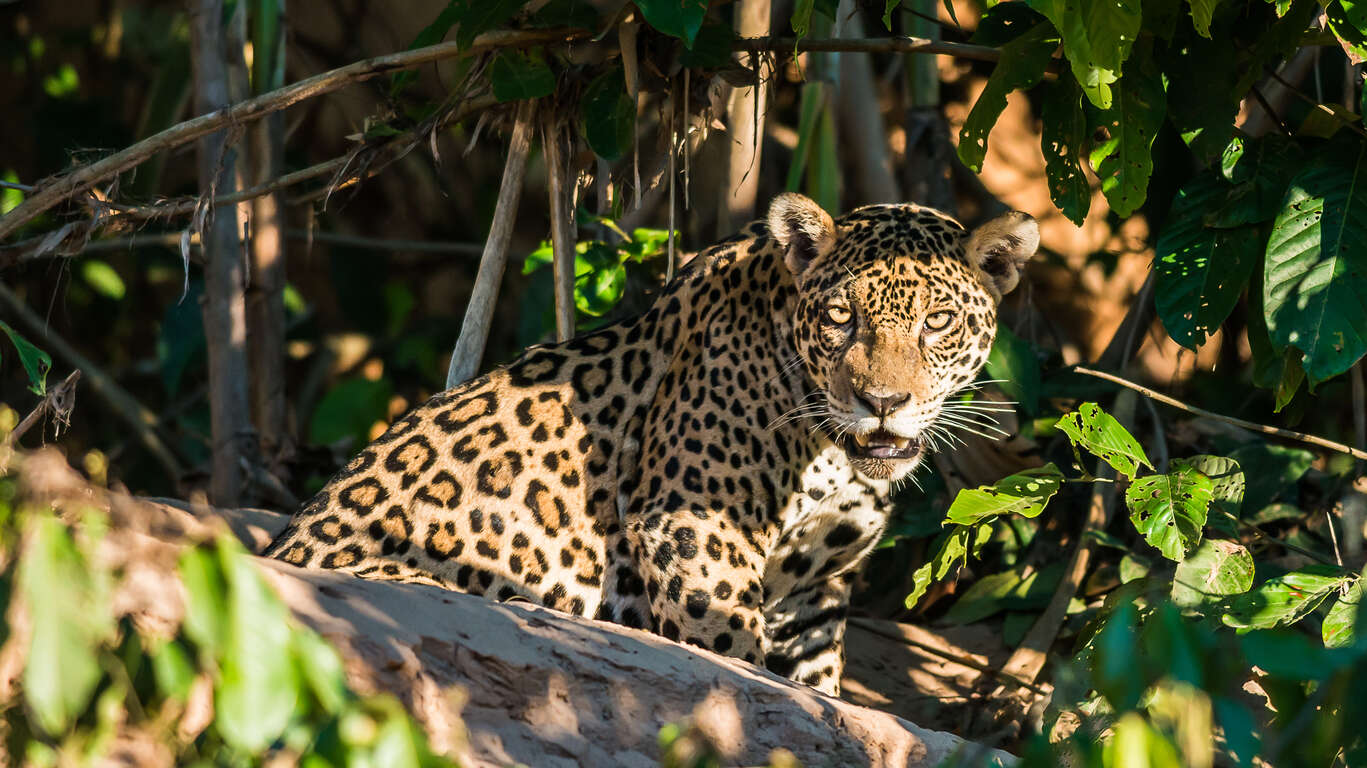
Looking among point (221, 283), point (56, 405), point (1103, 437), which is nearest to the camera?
point (56, 405)

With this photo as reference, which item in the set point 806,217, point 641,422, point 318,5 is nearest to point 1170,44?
point 806,217

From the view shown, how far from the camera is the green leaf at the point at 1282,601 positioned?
513 centimetres

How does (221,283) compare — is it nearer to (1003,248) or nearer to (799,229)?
(799,229)

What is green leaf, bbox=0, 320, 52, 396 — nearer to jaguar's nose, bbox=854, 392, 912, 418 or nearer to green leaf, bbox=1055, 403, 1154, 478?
jaguar's nose, bbox=854, 392, 912, 418

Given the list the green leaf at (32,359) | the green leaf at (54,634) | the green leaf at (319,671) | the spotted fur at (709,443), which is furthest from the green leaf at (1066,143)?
the green leaf at (54,634)

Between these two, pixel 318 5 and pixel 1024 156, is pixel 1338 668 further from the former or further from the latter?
pixel 318 5

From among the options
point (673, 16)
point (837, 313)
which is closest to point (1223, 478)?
point (837, 313)

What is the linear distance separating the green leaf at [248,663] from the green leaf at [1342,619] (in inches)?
153

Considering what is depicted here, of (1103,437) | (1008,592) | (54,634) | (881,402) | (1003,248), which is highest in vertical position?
(1003,248)

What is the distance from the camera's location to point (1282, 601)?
516 centimetres

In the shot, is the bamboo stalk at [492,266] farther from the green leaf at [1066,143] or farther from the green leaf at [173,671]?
the green leaf at [173,671]

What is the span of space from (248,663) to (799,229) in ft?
13.0

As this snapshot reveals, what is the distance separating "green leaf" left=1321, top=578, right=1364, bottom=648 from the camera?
499cm

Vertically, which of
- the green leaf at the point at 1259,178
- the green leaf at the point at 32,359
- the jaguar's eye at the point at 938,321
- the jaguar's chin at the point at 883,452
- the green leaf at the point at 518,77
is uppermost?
the green leaf at the point at 518,77
